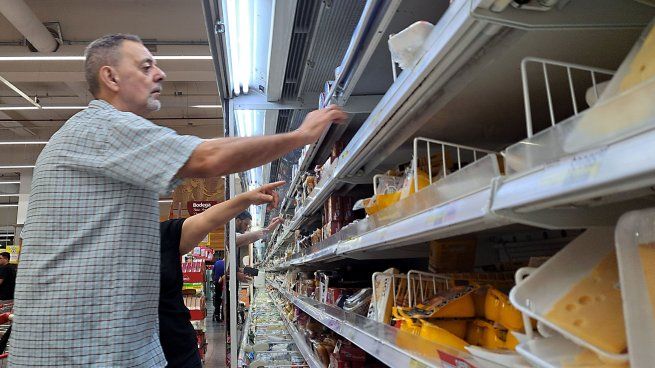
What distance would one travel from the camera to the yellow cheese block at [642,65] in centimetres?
63

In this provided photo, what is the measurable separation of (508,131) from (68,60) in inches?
308

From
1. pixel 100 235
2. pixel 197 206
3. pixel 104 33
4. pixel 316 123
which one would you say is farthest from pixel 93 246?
pixel 104 33

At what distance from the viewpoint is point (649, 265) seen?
59 cm

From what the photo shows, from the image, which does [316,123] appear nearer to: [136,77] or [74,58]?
[136,77]

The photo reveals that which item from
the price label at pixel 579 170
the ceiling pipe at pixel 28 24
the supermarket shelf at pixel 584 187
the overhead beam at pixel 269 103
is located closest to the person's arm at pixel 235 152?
the supermarket shelf at pixel 584 187

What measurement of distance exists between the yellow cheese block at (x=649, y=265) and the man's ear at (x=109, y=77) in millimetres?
1544

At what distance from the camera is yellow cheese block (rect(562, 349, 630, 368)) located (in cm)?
64

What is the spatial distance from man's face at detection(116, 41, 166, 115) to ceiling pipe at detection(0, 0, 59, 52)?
508 cm

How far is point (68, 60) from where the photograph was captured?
304 inches

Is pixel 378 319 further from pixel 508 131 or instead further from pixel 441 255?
pixel 508 131

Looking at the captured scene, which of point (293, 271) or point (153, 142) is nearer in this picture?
point (153, 142)

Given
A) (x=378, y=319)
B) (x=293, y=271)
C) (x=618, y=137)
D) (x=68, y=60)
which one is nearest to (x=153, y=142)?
(x=378, y=319)

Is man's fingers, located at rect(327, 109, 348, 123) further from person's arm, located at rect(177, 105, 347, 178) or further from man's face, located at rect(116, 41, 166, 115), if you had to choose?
man's face, located at rect(116, 41, 166, 115)

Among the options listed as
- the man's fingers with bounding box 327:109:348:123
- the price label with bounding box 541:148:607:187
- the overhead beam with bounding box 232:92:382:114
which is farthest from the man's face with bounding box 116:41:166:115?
the overhead beam with bounding box 232:92:382:114
